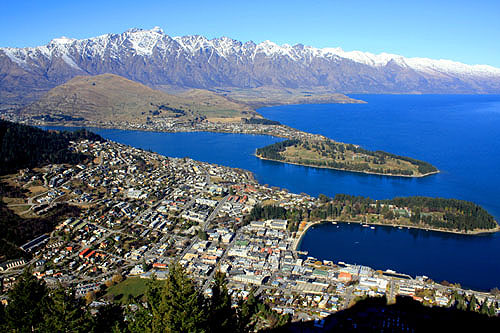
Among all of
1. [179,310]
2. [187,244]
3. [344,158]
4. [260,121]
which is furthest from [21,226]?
[260,121]

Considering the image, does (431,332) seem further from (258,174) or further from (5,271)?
(258,174)

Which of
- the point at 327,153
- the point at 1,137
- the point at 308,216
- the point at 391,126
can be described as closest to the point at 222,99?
the point at 391,126

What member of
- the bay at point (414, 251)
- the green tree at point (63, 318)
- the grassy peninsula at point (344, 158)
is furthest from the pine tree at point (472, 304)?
the grassy peninsula at point (344, 158)

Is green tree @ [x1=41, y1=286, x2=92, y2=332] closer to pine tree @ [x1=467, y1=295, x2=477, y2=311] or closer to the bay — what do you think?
pine tree @ [x1=467, y1=295, x2=477, y2=311]

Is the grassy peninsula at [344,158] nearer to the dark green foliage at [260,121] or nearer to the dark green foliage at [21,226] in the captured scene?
the dark green foliage at [260,121]

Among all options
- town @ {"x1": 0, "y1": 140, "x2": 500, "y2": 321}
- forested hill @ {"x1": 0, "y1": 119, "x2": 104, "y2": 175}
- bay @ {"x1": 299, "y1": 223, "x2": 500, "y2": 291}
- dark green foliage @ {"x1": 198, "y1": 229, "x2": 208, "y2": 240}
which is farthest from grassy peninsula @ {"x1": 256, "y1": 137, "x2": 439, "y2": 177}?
dark green foliage @ {"x1": 198, "y1": 229, "x2": 208, "y2": 240}
